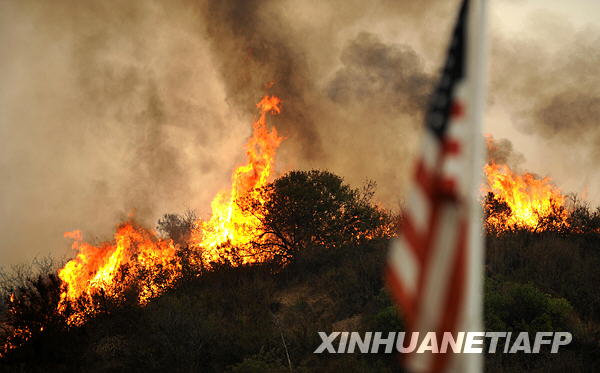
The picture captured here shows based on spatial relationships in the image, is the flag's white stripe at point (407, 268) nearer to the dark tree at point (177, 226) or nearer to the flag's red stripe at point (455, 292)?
the flag's red stripe at point (455, 292)

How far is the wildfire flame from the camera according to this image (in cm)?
1920

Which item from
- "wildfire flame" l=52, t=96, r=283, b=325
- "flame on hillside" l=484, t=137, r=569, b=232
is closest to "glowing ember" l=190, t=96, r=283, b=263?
"wildfire flame" l=52, t=96, r=283, b=325

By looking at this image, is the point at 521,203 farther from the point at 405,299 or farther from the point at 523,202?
the point at 405,299

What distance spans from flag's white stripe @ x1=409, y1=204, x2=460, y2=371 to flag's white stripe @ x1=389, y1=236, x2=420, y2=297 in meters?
0.07

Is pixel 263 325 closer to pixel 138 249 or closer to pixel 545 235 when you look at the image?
pixel 545 235

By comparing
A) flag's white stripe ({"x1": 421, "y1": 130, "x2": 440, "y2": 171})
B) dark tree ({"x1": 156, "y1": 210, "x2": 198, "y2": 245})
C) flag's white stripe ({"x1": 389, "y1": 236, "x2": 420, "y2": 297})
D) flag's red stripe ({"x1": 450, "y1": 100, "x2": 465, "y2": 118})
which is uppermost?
dark tree ({"x1": 156, "y1": 210, "x2": 198, "y2": 245})

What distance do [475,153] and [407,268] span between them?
2.82ft

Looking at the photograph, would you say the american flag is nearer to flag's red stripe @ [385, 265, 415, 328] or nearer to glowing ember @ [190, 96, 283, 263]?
flag's red stripe @ [385, 265, 415, 328]

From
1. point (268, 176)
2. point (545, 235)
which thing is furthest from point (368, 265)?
point (268, 176)

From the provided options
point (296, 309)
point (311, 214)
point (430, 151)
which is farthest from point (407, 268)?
point (311, 214)

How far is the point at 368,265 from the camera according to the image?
1781 centimetres

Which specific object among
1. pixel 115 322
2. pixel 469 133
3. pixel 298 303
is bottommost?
pixel 469 133

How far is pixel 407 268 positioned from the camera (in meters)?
2.89

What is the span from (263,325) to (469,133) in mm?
12302
